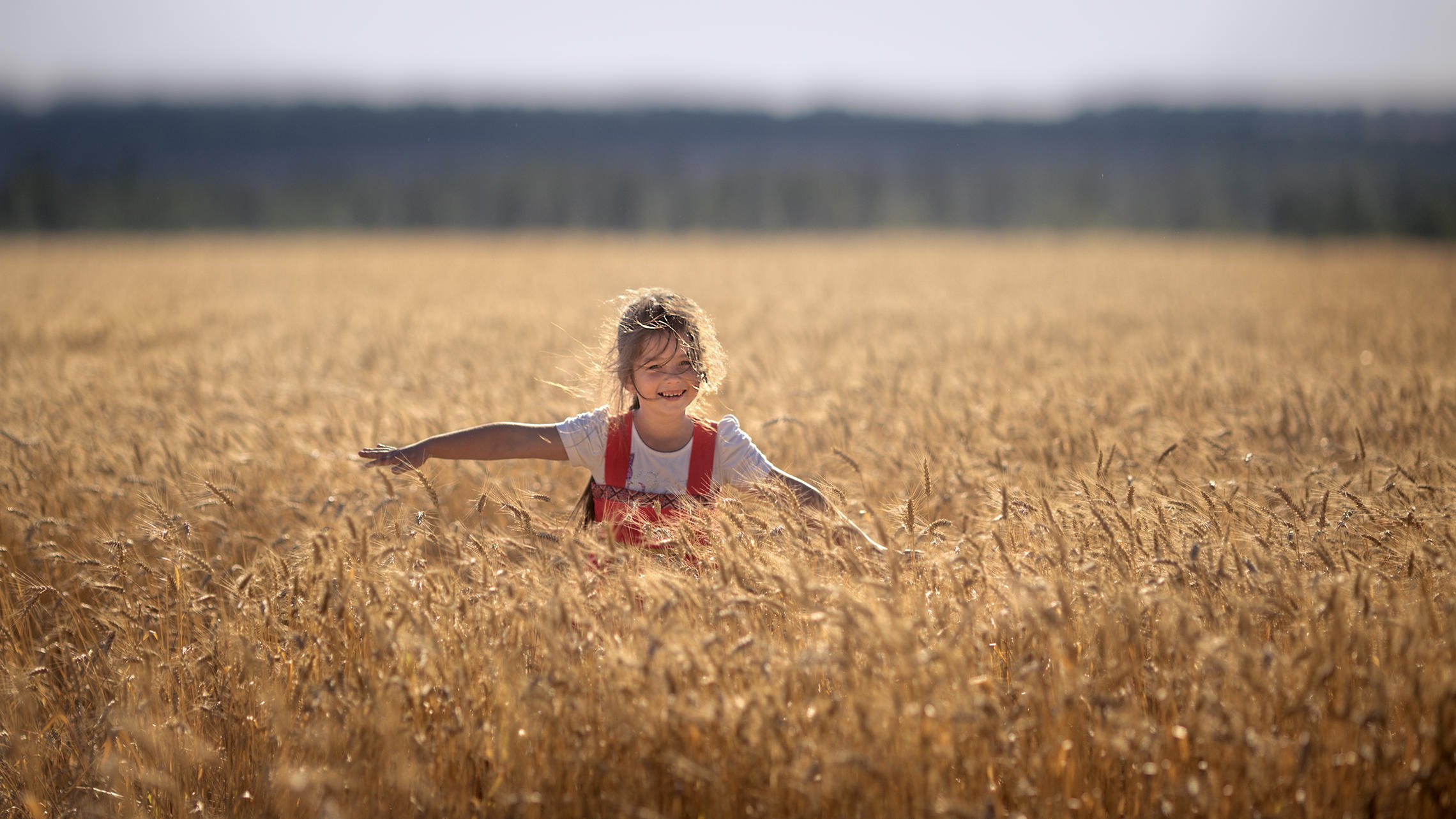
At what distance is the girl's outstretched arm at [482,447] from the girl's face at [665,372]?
0.35m

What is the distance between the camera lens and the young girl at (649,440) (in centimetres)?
302

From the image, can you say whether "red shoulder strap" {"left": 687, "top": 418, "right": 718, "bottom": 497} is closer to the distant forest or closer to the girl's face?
the girl's face

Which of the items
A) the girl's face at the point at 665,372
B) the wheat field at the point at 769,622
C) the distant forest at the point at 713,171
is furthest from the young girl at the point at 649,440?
the distant forest at the point at 713,171

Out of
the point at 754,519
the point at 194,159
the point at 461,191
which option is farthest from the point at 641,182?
the point at 754,519

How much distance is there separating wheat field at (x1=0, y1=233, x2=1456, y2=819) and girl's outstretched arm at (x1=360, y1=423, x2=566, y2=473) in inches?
4.1

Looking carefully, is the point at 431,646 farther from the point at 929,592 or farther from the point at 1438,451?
the point at 1438,451

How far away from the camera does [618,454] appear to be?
320 centimetres

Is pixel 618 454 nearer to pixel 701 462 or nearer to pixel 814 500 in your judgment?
pixel 701 462

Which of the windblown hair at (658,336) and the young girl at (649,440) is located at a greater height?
the windblown hair at (658,336)

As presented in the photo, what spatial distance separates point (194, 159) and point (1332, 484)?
115 meters

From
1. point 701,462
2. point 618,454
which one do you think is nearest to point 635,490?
point 618,454

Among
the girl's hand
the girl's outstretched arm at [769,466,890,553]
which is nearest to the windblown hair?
the girl's outstretched arm at [769,466,890,553]

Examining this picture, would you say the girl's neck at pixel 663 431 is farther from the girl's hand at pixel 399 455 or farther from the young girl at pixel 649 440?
the girl's hand at pixel 399 455

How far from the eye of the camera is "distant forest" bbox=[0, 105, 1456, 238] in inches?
2202
